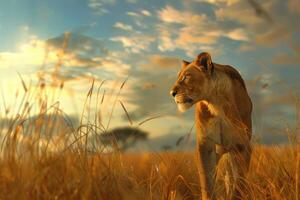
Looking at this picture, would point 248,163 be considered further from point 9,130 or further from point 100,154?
point 9,130

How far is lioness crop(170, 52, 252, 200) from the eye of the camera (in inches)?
215

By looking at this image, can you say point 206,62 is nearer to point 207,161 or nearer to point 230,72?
point 230,72

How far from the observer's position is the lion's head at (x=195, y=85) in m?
5.53

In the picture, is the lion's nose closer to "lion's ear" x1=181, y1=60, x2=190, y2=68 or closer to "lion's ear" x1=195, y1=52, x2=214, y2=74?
"lion's ear" x1=195, y1=52, x2=214, y2=74

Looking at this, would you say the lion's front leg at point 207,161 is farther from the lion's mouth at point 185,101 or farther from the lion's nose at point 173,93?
the lion's nose at point 173,93

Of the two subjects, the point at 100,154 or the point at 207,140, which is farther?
the point at 207,140

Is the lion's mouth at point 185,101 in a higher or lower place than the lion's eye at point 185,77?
lower

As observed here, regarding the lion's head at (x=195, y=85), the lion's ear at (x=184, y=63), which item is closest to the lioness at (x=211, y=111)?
the lion's head at (x=195, y=85)

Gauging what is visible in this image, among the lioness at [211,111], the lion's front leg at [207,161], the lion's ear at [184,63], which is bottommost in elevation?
the lion's front leg at [207,161]

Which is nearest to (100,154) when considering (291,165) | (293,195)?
(293,195)

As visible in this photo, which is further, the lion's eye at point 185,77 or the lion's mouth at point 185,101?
the lion's eye at point 185,77

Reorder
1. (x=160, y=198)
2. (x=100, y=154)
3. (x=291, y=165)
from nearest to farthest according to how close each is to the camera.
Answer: (x=100, y=154), (x=160, y=198), (x=291, y=165)

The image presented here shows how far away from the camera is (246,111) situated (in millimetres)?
5676

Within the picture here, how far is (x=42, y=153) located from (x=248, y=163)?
9.34 feet
